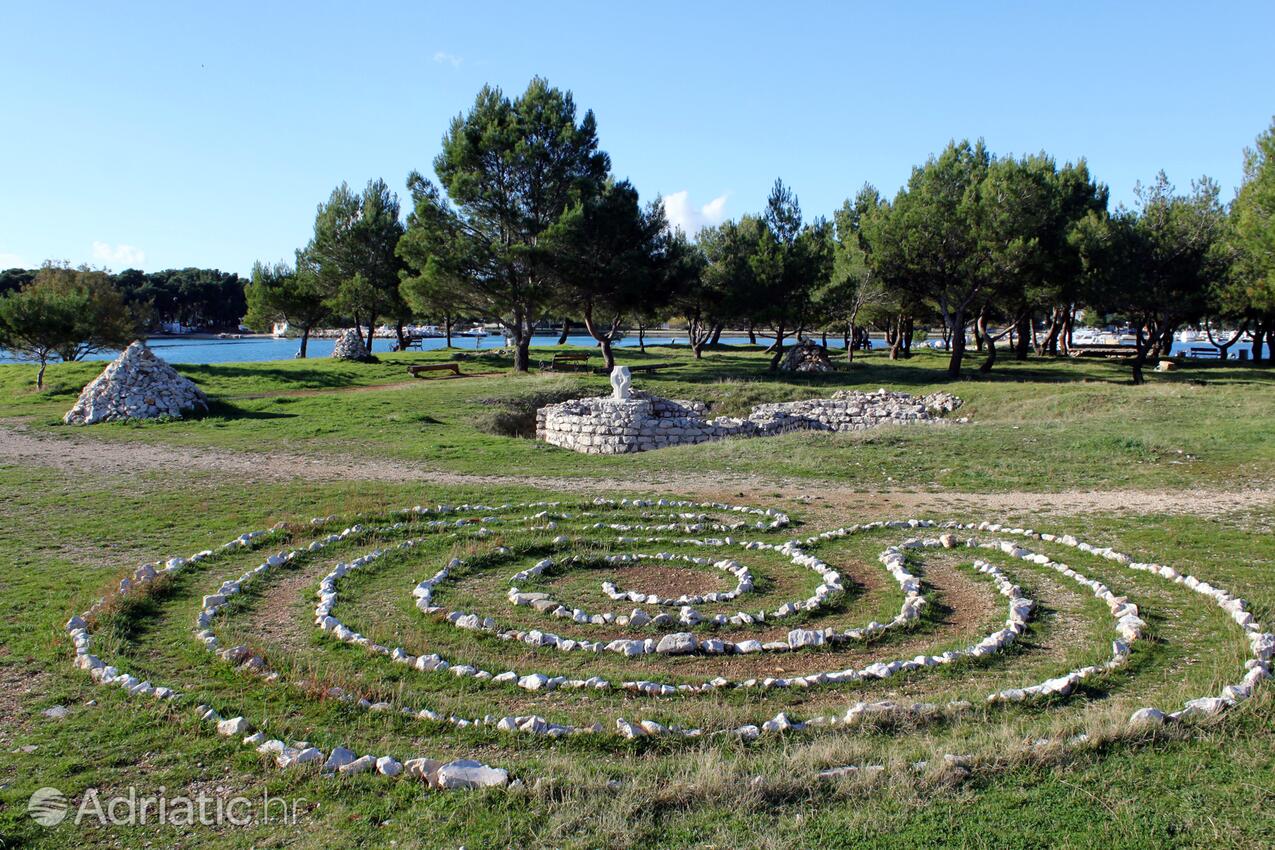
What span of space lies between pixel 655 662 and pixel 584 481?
10.1 metres

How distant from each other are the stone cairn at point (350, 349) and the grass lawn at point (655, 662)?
28.6 metres

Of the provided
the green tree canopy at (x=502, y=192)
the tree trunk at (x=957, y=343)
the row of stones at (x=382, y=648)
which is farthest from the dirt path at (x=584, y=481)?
the tree trunk at (x=957, y=343)

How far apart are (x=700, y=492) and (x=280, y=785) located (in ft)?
39.8

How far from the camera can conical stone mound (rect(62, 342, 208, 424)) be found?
86.6 feet

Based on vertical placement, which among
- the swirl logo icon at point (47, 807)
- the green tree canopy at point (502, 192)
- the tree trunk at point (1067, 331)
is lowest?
the swirl logo icon at point (47, 807)

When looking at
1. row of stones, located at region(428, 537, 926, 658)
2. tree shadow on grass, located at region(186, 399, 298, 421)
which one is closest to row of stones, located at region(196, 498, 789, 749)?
row of stones, located at region(428, 537, 926, 658)

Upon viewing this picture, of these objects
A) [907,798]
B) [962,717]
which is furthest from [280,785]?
[962,717]

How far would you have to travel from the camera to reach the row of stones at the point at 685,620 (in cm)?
888

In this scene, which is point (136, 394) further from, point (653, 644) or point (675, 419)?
point (653, 644)

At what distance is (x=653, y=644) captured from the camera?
891cm

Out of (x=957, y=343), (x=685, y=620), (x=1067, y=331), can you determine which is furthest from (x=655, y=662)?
(x=1067, y=331)

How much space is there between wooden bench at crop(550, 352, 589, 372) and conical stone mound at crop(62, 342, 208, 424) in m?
20.3

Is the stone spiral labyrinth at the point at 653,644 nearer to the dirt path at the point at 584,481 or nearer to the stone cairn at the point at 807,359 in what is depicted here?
the dirt path at the point at 584,481

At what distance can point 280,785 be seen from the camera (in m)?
5.95
